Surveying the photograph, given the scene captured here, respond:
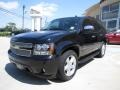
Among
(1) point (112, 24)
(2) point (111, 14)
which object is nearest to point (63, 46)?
(1) point (112, 24)

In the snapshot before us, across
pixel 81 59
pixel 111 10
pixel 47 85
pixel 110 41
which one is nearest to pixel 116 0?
pixel 111 10

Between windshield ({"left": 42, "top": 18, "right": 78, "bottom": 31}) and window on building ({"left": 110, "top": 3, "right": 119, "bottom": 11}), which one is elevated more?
window on building ({"left": 110, "top": 3, "right": 119, "bottom": 11})

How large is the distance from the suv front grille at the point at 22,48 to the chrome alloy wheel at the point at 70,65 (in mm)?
1011

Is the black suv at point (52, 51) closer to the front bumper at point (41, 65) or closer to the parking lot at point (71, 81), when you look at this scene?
the front bumper at point (41, 65)

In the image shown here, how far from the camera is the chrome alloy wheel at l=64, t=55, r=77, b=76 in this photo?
4.63 metres

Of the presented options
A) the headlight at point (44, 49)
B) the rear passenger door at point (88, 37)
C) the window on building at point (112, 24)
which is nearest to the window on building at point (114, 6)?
the window on building at point (112, 24)

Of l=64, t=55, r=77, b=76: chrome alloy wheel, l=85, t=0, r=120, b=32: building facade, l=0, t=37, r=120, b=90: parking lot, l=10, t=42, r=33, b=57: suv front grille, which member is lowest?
l=0, t=37, r=120, b=90: parking lot

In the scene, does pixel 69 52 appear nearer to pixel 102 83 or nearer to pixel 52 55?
pixel 52 55

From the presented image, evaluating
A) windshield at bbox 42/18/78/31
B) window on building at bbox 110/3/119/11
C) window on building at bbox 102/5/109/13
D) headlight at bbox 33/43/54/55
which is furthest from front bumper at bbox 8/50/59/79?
window on building at bbox 102/5/109/13

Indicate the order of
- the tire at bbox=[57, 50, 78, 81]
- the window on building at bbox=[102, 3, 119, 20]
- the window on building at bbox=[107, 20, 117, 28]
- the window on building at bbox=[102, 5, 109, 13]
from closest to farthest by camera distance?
1. the tire at bbox=[57, 50, 78, 81]
2. the window on building at bbox=[102, 3, 119, 20]
3. the window on building at bbox=[107, 20, 117, 28]
4. the window on building at bbox=[102, 5, 109, 13]

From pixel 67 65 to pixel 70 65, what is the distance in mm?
155

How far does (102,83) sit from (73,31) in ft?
5.21

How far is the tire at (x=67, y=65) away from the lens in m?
4.35

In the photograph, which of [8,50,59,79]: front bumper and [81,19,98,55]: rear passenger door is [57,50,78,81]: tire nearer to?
[8,50,59,79]: front bumper
